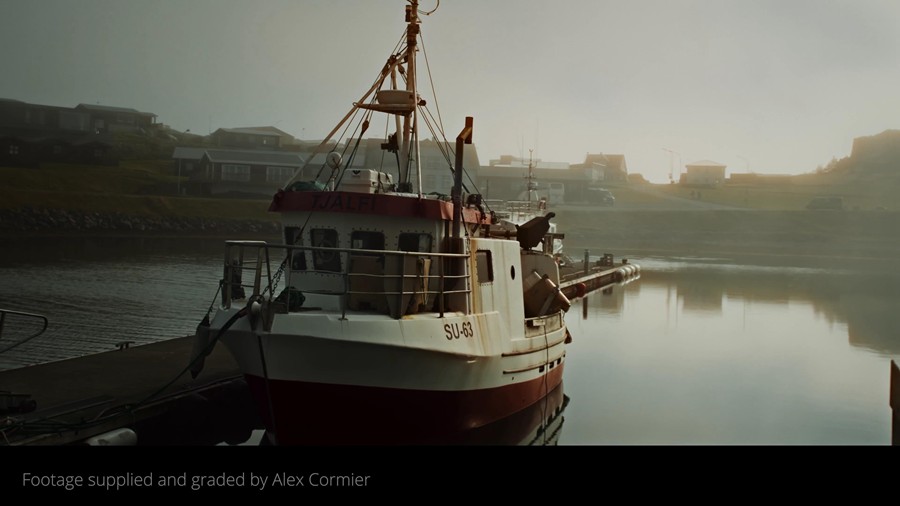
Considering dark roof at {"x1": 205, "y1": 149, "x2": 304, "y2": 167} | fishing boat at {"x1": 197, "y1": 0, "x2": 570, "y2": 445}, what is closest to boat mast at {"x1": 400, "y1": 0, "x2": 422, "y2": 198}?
fishing boat at {"x1": 197, "y1": 0, "x2": 570, "y2": 445}

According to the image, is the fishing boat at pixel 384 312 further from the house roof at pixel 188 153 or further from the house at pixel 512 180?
the house at pixel 512 180

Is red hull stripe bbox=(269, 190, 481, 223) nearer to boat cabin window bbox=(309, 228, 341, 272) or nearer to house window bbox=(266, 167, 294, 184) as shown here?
boat cabin window bbox=(309, 228, 341, 272)

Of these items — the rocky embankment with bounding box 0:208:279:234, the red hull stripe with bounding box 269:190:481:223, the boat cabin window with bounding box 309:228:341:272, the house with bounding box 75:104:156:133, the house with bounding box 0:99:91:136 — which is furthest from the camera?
the house with bounding box 75:104:156:133

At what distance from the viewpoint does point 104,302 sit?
90.6 ft

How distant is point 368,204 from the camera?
11.5 meters

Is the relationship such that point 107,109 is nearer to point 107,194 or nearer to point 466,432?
point 107,194

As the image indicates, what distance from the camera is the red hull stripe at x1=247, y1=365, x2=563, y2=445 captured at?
1016cm

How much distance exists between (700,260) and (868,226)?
29.9 metres

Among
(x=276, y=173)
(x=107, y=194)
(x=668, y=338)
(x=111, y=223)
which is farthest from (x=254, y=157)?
(x=668, y=338)

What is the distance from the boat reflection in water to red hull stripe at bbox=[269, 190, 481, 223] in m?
3.02

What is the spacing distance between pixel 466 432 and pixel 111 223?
46.6 meters

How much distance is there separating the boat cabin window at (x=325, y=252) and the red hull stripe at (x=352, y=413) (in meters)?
2.10

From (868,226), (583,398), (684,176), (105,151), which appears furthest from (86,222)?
(684,176)

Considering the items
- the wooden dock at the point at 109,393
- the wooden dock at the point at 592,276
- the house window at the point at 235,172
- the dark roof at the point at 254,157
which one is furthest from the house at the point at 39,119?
the wooden dock at the point at 109,393
